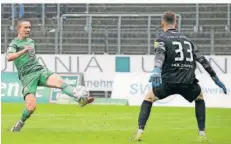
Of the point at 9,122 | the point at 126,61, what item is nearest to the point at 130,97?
the point at 126,61

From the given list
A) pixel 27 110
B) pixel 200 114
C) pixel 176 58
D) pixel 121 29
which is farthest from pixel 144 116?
pixel 121 29

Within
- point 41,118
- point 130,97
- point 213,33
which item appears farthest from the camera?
point 213,33

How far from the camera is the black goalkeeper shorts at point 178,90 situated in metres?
11.6

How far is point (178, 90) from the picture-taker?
11734 millimetres

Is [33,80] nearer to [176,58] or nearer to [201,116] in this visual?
[176,58]

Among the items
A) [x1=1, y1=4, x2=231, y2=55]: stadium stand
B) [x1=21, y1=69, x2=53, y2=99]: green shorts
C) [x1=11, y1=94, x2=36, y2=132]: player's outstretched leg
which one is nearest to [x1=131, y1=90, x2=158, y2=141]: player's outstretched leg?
[x1=11, y1=94, x2=36, y2=132]: player's outstretched leg

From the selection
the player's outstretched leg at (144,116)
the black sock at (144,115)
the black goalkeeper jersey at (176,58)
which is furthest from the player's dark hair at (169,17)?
the black sock at (144,115)

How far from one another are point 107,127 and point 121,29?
48.8 feet

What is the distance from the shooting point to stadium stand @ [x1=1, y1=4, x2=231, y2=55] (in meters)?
29.2

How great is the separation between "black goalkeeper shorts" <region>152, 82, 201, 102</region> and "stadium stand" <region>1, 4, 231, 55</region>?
56.8ft

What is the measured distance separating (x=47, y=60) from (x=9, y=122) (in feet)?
44.6

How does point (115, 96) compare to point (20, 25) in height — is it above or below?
below

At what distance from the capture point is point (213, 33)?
95.1ft

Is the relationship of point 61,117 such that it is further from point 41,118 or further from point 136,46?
point 136,46
